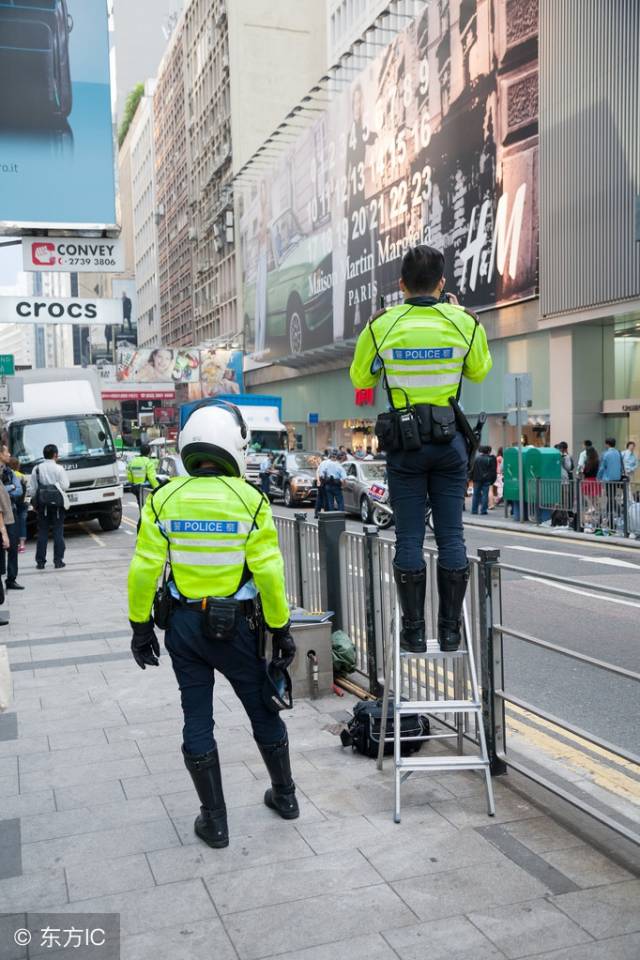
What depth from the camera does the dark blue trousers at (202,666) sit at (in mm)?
4012

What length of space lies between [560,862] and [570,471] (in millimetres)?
18277

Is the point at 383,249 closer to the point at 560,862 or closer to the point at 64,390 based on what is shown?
the point at 64,390

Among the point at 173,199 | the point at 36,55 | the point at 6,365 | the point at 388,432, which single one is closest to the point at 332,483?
the point at 6,365

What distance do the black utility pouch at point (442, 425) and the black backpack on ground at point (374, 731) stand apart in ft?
5.65

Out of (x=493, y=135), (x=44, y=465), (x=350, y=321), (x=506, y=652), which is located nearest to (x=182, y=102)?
(x=350, y=321)

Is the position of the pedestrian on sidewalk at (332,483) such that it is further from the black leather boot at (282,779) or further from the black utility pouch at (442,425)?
the black utility pouch at (442,425)

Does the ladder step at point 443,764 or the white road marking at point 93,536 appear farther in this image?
the white road marking at point 93,536

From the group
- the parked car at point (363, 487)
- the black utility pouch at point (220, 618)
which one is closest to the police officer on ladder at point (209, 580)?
the black utility pouch at point (220, 618)

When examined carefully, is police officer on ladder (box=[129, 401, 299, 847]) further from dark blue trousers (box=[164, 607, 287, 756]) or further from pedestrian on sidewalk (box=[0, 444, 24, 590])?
pedestrian on sidewalk (box=[0, 444, 24, 590])

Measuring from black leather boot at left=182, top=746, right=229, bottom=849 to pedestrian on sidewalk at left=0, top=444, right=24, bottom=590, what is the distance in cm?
808

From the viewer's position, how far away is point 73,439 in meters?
20.8

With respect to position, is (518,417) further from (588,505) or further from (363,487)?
(363,487)

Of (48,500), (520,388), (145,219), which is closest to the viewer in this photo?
(48,500)

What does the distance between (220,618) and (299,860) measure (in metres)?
1.03
